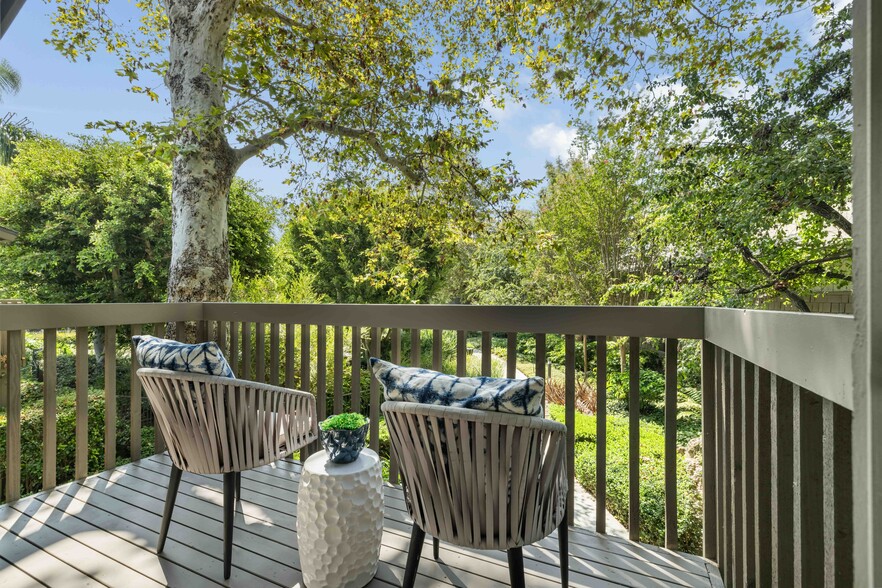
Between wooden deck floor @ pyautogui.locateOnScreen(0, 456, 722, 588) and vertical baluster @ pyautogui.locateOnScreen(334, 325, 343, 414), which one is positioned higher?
vertical baluster @ pyautogui.locateOnScreen(334, 325, 343, 414)

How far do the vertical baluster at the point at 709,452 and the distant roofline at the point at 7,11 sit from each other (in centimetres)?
423

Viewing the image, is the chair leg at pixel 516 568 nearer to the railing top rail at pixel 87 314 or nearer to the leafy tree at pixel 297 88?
the railing top rail at pixel 87 314

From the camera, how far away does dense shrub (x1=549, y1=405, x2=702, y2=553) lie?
354 centimetres

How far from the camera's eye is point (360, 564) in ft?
5.20

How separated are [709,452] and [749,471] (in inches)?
26.1

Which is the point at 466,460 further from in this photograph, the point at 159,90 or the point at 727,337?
the point at 159,90

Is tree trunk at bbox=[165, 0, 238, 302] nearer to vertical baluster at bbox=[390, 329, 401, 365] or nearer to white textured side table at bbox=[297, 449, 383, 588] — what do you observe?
vertical baluster at bbox=[390, 329, 401, 365]

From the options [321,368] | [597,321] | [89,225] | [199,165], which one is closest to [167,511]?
[321,368]

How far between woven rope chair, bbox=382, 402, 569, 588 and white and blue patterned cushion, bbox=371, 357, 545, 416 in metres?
0.03

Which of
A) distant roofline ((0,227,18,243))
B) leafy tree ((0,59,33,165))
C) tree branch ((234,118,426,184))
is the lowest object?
distant roofline ((0,227,18,243))

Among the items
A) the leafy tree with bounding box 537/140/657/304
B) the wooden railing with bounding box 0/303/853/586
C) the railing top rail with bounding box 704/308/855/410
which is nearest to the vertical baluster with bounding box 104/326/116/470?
the wooden railing with bounding box 0/303/853/586

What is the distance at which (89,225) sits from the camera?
9180 millimetres

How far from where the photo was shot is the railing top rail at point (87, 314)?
2197 millimetres

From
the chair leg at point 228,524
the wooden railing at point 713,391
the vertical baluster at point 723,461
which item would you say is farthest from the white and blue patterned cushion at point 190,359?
the vertical baluster at point 723,461
